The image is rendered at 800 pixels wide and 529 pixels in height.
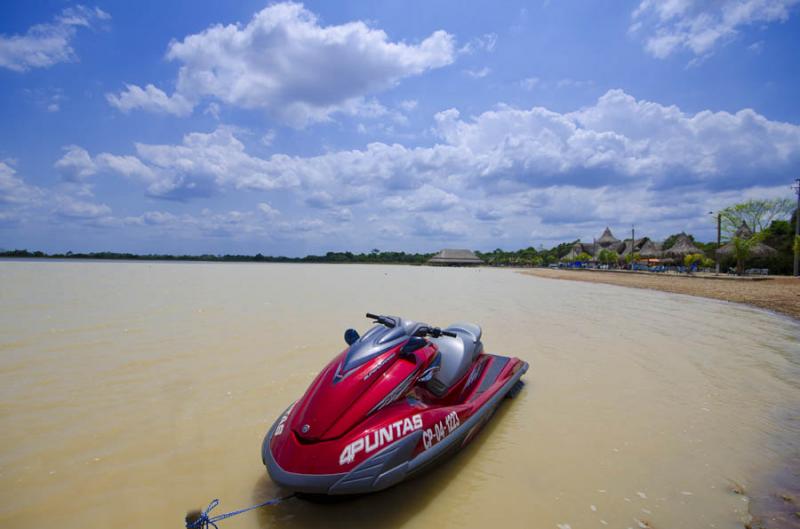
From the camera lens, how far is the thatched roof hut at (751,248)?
3428cm

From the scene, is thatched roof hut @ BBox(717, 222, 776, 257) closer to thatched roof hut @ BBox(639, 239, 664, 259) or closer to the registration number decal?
thatched roof hut @ BBox(639, 239, 664, 259)

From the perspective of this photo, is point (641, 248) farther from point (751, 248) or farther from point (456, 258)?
point (456, 258)

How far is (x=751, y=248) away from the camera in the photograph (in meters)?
34.0

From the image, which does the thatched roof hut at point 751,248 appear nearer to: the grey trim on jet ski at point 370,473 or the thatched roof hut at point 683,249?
the thatched roof hut at point 683,249

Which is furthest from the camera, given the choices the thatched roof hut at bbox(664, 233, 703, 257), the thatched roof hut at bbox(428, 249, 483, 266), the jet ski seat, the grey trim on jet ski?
the thatched roof hut at bbox(428, 249, 483, 266)

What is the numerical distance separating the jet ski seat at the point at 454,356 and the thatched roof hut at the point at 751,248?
40.9m

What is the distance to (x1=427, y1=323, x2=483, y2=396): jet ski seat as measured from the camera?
10.9 feet

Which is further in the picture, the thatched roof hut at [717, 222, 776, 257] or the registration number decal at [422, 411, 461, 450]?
the thatched roof hut at [717, 222, 776, 257]

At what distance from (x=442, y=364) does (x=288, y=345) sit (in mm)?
4025

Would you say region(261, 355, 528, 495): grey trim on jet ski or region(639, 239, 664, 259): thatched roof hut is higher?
region(639, 239, 664, 259): thatched roof hut

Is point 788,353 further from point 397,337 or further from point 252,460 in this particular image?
point 252,460

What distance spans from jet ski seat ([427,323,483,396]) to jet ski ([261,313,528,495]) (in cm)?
2

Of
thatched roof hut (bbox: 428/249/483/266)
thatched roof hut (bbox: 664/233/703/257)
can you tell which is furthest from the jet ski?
thatched roof hut (bbox: 428/249/483/266)

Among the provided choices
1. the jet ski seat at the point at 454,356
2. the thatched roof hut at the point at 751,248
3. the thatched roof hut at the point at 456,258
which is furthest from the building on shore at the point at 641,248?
the jet ski seat at the point at 454,356
